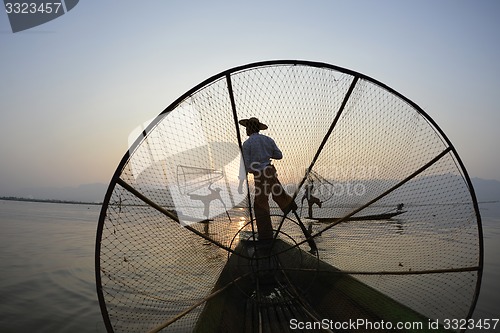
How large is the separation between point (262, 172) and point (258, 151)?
0.30 metres

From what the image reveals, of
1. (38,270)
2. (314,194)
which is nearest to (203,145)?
(314,194)

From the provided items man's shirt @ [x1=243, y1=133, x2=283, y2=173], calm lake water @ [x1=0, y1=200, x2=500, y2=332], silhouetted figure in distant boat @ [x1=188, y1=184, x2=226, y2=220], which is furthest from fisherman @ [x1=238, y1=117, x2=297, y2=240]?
calm lake water @ [x1=0, y1=200, x2=500, y2=332]

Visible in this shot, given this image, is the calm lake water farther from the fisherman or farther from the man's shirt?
the man's shirt

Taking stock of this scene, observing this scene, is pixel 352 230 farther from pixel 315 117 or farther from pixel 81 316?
pixel 81 316

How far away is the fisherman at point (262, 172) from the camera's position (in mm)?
3820

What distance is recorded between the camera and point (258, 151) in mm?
3816

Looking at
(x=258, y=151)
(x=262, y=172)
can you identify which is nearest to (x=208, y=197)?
(x=262, y=172)

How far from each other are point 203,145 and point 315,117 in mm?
1510

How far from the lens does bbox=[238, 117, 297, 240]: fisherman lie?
3820 mm

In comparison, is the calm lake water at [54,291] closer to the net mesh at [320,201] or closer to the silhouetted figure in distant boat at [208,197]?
the net mesh at [320,201]

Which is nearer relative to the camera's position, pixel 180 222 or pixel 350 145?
pixel 180 222

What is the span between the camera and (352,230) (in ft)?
13.6

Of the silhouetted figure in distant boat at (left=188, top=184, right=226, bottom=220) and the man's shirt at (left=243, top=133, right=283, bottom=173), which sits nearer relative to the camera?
the man's shirt at (left=243, top=133, right=283, bottom=173)

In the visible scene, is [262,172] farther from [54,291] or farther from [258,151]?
[54,291]
